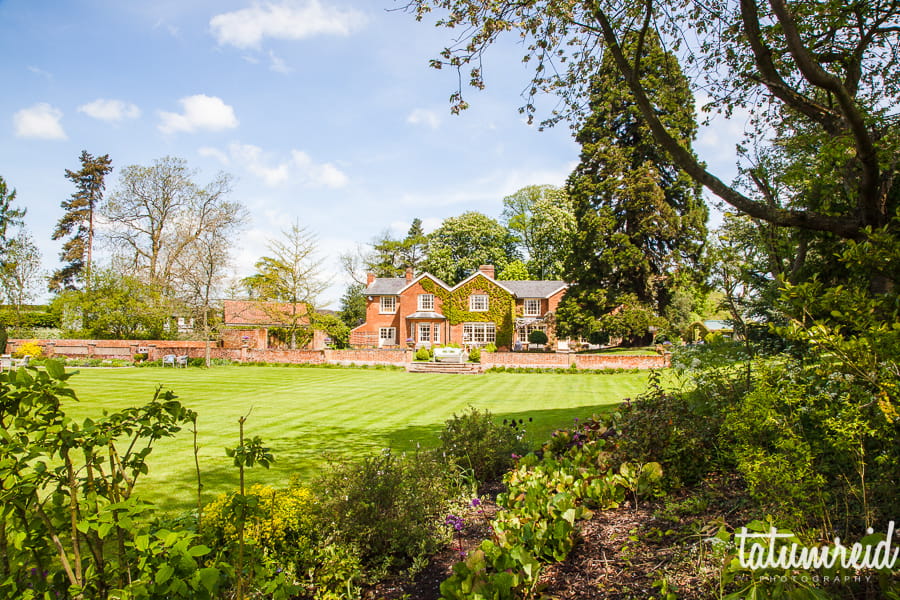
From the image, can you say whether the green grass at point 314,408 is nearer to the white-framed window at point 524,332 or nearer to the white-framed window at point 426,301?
the white-framed window at point 524,332

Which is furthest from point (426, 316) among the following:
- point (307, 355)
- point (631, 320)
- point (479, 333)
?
point (631, 320)

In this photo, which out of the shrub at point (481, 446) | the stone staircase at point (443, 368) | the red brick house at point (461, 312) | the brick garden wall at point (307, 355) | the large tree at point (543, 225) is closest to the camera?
the shrub at point (481, 446)

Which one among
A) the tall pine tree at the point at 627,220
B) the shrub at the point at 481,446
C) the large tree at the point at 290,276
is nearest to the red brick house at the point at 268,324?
the large tree at the point at 290,276

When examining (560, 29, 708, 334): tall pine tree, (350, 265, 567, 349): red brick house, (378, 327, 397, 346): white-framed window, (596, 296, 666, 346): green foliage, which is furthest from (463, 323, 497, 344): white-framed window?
(596, 296, 666, 346): green foliage

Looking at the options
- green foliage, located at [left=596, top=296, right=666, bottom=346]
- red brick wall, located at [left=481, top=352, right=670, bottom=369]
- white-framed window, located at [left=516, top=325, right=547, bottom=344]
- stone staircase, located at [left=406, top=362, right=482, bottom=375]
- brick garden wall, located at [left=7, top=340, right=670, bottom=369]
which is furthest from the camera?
white-framed window, located at [left=516, top=325, right=547, bottom=344]

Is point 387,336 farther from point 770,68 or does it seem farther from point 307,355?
point 770,68

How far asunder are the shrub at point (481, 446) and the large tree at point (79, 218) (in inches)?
1908

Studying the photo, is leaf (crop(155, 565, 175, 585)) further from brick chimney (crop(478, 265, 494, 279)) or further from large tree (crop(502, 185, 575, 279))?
large tree (crop(502, 185, 575, 279))

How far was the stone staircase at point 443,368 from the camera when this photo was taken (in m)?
23.9

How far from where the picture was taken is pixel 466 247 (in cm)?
5328

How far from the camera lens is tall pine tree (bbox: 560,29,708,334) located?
27188 millimetres

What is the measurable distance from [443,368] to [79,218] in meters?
38.2

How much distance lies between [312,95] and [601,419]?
256 inches

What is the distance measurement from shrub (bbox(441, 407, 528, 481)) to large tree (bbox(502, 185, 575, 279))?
139ft
